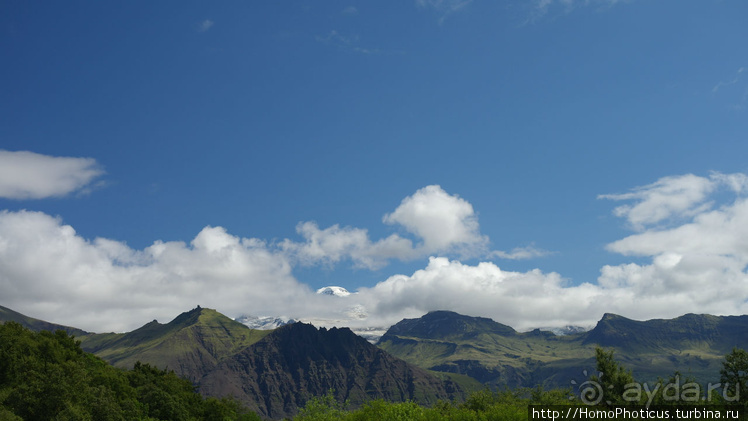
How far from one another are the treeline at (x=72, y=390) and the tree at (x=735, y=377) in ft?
434

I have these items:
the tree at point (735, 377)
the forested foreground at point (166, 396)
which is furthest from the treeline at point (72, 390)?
the tree at point (735, 377)

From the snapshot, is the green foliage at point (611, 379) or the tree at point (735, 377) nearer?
the tree at point (735, 377)

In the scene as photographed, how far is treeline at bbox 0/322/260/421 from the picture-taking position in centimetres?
10000

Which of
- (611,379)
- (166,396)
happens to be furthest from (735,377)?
(166,396)

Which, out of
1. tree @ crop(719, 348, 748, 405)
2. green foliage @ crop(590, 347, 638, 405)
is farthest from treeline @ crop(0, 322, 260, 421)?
tree @ crop(719, 348, 748, 405)

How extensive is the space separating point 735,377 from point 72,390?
143m

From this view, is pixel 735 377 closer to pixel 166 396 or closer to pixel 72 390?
pixel 72 390

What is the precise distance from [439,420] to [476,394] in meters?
84.4

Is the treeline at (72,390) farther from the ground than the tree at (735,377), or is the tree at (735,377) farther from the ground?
the tree at (735,377)

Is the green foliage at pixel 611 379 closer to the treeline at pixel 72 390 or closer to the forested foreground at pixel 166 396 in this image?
the forested foreground at pixel 166 396

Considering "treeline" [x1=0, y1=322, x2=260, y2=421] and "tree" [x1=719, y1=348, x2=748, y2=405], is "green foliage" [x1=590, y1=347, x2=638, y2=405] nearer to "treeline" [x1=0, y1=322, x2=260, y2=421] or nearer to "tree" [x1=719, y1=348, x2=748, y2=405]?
"tree" [x1=719, y1=348, x2=748, y2=405]

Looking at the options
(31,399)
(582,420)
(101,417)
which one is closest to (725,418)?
(582,420)

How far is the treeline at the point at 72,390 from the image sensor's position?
100 meters

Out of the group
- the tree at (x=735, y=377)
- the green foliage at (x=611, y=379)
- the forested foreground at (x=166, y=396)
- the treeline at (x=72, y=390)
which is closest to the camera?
the forested foreground at (x=166, y=396)
